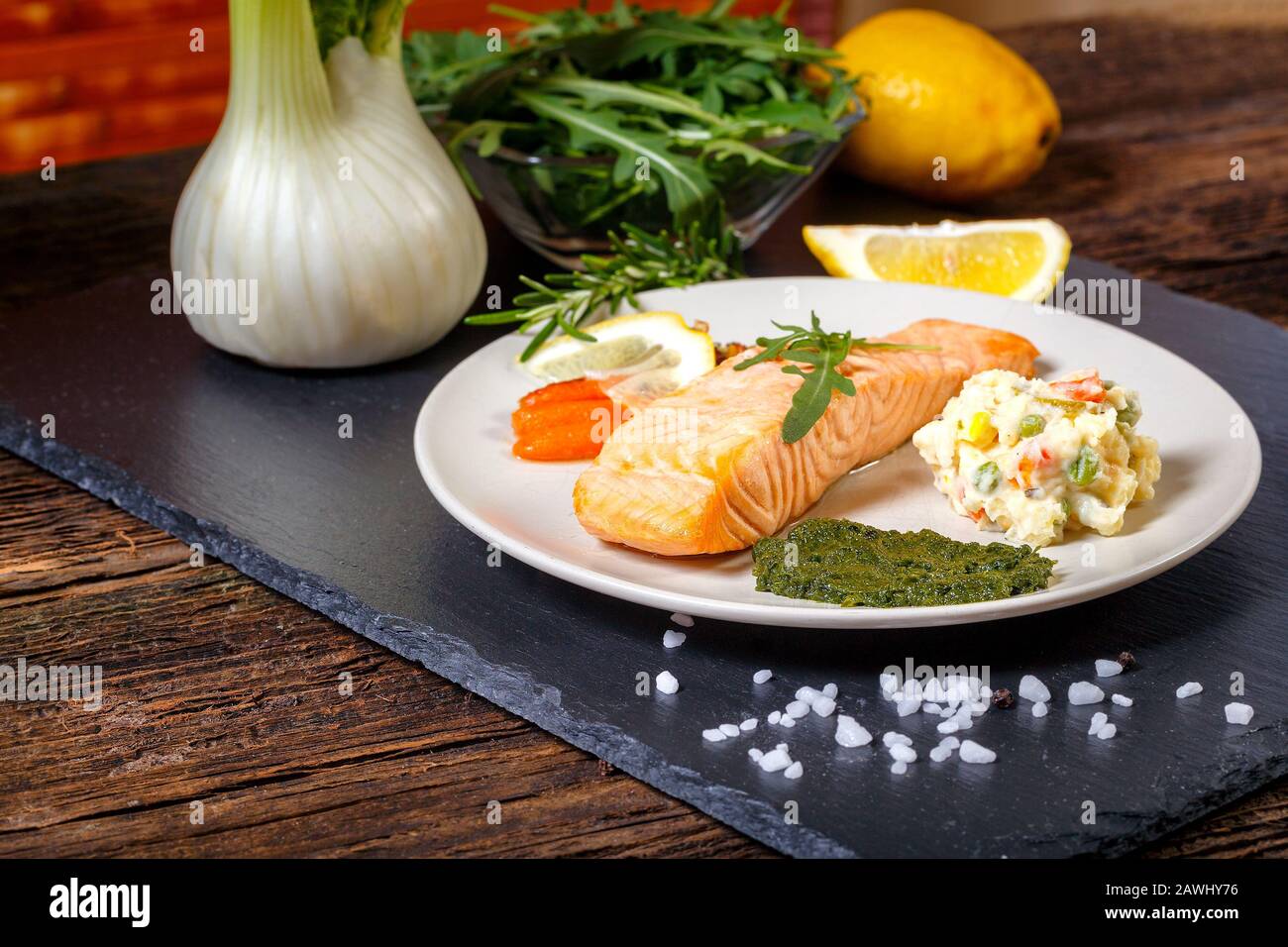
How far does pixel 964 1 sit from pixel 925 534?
572 cm

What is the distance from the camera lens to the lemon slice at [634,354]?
5.31 feet

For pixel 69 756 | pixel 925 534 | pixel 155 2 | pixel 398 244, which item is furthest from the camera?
pixel 155 2

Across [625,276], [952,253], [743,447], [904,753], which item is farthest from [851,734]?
[952,253]

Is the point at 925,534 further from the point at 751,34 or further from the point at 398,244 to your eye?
the point at 751,34

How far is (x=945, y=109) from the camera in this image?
2266mm

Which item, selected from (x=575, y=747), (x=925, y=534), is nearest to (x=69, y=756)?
(x=575, y=747)

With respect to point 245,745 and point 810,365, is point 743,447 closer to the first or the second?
point 810,365

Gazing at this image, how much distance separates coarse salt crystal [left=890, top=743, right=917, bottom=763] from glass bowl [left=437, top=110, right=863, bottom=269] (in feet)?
3.53

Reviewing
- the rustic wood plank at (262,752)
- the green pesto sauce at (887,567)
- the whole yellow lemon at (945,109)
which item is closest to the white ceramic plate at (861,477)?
the green pesto sauce at (887,567)

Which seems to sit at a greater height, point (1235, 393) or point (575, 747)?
point (1235, 393)

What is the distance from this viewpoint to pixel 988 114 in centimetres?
228

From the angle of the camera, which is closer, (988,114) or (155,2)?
(988,114)

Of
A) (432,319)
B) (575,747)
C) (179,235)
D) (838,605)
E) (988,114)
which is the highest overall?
(988,114)

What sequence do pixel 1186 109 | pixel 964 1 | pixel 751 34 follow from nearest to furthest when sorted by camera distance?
pixel 751 34, pixel 1186 109, pixel 964 1
